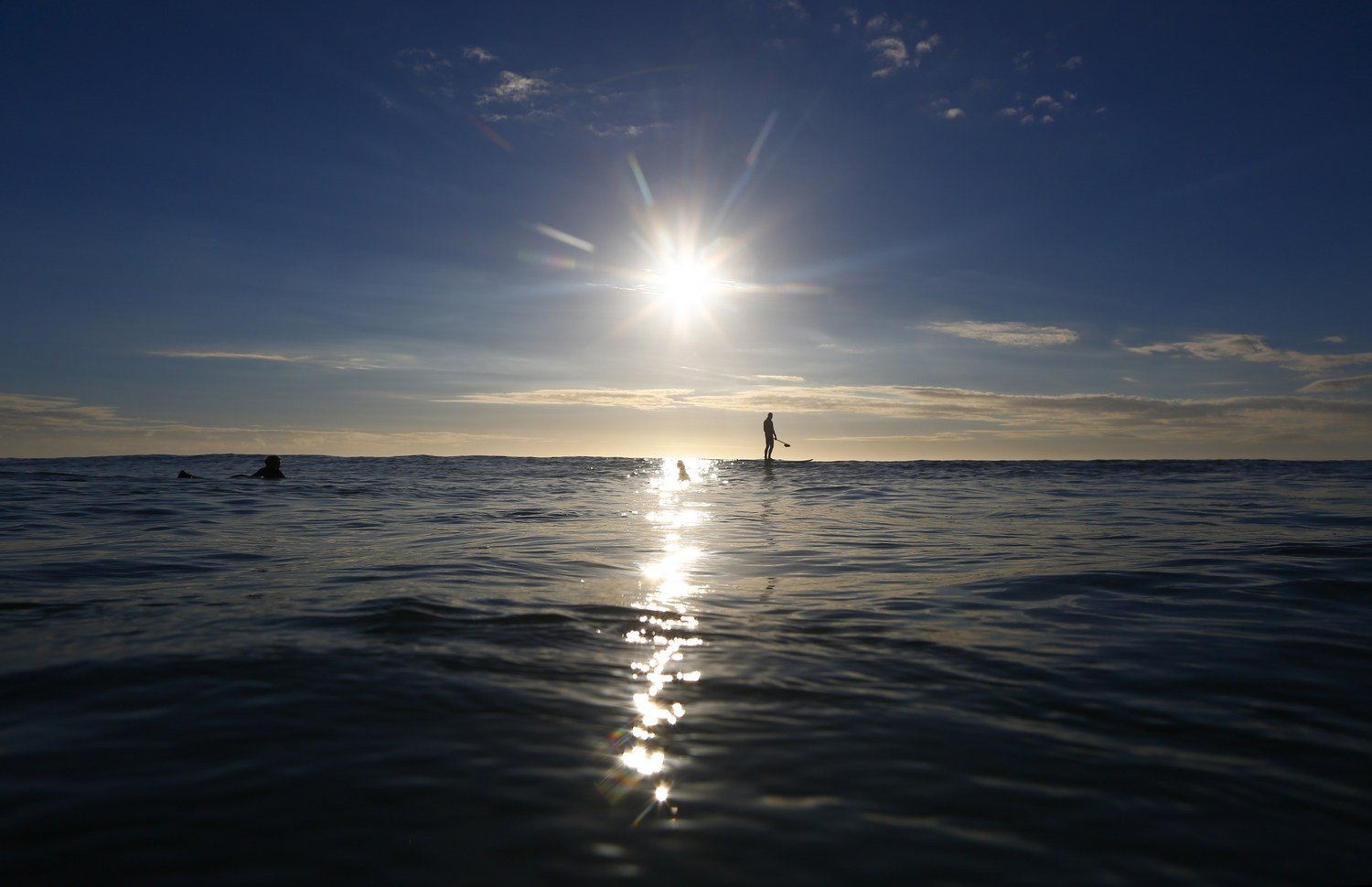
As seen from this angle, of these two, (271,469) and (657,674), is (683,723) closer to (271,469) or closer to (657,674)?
(657,674)

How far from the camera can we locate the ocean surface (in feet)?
7.86

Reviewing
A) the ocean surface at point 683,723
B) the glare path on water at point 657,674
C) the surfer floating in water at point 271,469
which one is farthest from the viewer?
the surfer floating in water at point 271,469

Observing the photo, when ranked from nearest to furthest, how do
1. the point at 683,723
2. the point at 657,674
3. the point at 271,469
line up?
1. the point at 683,723
2. the point at 657,674
3. the point at 271,469

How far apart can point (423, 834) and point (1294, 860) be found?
2865 mm

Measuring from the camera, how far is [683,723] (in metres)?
3.52

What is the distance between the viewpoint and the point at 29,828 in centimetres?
246

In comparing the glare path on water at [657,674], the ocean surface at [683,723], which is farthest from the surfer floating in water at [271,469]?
the glare path on water at [657,674]

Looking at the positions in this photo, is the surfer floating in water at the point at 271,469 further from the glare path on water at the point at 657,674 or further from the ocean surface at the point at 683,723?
the glare path on water at the point at 657,674

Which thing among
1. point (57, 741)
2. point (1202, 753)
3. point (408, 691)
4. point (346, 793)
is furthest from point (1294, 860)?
point (57, 741)

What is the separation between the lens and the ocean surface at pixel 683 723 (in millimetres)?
2396

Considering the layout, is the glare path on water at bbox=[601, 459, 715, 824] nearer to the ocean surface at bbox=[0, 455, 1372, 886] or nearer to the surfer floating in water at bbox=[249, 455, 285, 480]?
the ocean surface at bbox=[0, 455, 1372, 886]

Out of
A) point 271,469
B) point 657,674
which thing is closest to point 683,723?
point 657,674

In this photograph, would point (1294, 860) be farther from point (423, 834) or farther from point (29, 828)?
point (29, 828)

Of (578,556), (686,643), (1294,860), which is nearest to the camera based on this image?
(1294,860)
